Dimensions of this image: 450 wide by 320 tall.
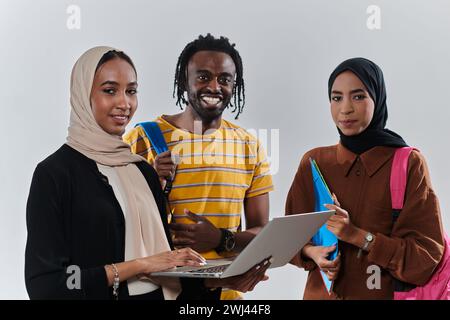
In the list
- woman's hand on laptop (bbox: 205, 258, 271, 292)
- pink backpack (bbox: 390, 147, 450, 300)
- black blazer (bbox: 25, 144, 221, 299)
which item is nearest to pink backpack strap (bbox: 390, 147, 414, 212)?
pink backpack (bbox: 390, 147, 450, 300)

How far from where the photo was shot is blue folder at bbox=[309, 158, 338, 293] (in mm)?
2668

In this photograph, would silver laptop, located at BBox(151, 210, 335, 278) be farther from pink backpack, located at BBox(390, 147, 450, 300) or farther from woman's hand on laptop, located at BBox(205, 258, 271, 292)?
pink backpack, located at BBox(390, 147, 450, 300)

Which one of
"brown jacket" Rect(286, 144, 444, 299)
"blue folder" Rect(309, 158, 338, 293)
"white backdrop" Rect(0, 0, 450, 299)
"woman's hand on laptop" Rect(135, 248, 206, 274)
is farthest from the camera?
"white backdrop" Rect(0, 0, 450, 299)

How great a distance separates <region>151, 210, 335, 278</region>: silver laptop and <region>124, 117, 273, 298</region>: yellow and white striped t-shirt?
39 centimetres

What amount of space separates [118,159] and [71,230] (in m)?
0.34

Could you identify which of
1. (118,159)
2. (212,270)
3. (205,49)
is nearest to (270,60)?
(205,49)

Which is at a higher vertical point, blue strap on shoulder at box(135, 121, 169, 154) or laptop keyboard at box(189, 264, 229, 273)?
blue strap on shoulder at box(135, 121, 169, 154)

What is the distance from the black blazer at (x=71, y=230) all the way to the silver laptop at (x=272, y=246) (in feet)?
0.69

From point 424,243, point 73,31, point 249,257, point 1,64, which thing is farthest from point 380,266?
point 1,64

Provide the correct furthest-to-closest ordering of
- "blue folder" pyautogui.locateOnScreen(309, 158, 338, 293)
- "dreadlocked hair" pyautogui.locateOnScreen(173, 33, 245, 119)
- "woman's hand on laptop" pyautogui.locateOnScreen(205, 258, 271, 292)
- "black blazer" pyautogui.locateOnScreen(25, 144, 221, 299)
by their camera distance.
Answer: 1. "dreadlocked hair" pyautogui.locateOnScreen(173, 33, 245, 119)
2. "blue folder" pyautogui.locateOnScreen(309, 158, 338, 293)
3. "woman's hand on laptop" pyautogui.locateOnScreen(205, 258, 271, 292)
4. "black blazer" pyautogui.locateOnScreen(25, 144, 221, 299)

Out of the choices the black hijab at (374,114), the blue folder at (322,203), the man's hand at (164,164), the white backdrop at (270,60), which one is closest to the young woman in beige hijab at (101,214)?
the man's hand at (164,164)

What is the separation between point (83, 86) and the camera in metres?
2.35

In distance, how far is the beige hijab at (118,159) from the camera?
2.32 m

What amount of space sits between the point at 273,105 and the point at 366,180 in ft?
2.88
